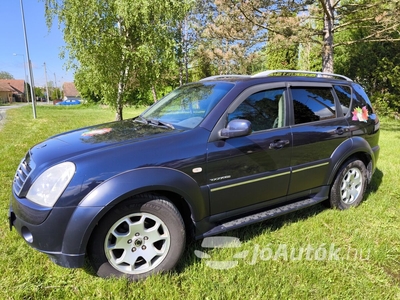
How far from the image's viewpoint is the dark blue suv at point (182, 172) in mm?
2146

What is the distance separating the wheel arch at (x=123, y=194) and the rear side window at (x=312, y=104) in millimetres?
1513

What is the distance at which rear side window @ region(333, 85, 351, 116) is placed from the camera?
3.72m

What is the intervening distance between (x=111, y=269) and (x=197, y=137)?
1286 millimetres

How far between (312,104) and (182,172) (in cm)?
191

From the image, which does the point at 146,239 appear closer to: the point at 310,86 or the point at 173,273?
the point at 173,273

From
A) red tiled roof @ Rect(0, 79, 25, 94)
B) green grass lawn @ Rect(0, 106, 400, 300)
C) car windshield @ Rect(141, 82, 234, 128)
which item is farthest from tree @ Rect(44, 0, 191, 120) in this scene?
red tiled roof @ Rect(0, 79, 25, 94)

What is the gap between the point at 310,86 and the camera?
3.45 m

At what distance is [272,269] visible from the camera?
2.56m

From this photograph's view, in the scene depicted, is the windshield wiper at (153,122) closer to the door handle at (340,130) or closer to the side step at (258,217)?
the side step at (258,217)

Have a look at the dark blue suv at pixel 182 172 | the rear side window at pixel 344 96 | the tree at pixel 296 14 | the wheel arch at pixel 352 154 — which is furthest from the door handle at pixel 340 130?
the tree at pixel 296 14

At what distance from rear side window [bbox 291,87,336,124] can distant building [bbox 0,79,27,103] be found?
77520 mm

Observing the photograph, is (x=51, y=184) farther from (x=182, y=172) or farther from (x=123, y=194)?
(x=182, y=172)

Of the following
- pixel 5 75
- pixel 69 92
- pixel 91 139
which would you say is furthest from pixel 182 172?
pixel 5 75

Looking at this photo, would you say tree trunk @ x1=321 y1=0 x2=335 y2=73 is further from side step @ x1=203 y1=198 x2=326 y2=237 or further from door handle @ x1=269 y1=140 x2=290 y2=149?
side step @ x1=203 y1=198 x2=326 y2=237
